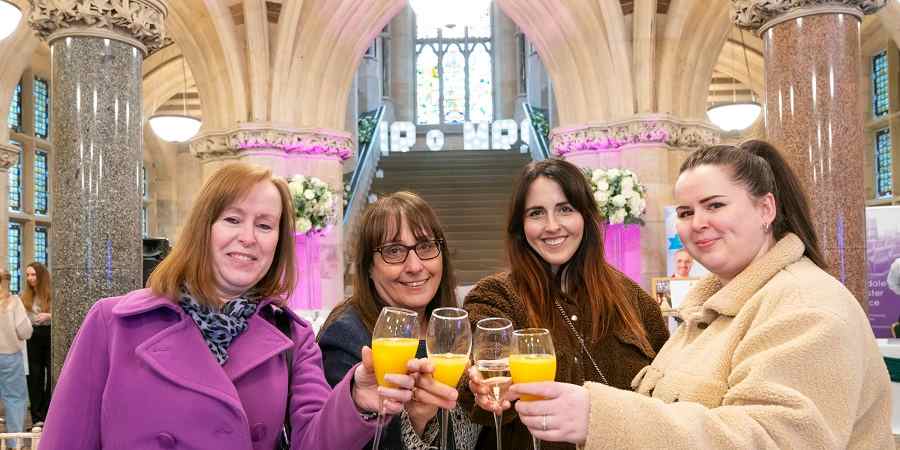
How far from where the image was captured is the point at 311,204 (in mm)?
8398

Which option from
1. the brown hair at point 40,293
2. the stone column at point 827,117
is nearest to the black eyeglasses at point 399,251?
the stone column at point 827,117

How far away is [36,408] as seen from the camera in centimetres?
819

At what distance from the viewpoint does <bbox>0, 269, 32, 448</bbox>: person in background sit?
709cm

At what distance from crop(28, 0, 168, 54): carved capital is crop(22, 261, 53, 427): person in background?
3.65 metres

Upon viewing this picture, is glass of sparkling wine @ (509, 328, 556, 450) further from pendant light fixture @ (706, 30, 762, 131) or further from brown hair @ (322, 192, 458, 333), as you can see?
pendant light fixture @ (706, 30, 762, 131)

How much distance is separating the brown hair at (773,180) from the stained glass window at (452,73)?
2362 centimetres

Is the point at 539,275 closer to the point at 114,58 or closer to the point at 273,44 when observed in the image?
the point at 114,58

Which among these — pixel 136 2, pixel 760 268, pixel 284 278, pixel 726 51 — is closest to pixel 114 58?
pixel 136 2

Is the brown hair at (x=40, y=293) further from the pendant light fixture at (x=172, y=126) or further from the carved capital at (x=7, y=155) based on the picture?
the carved capital at (x=7, y=155)

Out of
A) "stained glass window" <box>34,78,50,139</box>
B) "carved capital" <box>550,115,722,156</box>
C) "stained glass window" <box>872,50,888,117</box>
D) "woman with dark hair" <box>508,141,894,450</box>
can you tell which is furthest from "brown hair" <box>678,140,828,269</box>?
"stained glass window" <box>34,78,50,139</box>

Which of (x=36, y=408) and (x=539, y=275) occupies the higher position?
(x=539, y=275)

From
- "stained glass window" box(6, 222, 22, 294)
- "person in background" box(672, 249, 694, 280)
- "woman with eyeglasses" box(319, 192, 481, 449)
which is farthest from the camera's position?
"stained glass window" box(6, 222, 22, 294)

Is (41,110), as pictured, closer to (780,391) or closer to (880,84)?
(880,84)

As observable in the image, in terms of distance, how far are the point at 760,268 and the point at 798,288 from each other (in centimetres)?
14
